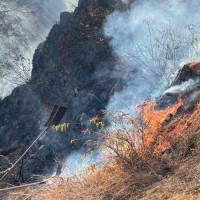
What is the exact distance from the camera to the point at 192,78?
7.70 metres

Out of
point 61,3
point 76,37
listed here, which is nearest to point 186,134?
point 76,37

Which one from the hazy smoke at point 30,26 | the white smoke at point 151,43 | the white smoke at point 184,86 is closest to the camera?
the white smoke at point 184,86

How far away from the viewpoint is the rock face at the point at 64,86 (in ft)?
38.9

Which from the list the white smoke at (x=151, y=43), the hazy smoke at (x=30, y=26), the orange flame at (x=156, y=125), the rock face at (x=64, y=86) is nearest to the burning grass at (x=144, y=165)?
the orange flame at (x=156, y=125)

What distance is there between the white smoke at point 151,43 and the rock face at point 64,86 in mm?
508

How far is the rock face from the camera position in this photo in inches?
466

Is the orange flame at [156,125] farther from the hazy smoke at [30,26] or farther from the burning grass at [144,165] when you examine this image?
the hazy smoke at [30,26]

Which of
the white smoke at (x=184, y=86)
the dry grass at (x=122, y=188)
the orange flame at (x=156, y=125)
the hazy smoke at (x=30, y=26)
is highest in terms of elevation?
the hazy smoke at (x=30, y=26)

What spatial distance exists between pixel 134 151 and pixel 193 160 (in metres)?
1.02

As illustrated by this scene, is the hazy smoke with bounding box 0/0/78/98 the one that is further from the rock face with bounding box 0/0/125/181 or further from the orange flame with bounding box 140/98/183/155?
the orange flame with bounding box 140/98/183/155

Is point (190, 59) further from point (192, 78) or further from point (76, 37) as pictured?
point (76, 37)

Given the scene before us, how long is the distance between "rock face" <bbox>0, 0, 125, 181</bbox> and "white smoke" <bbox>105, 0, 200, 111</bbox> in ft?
1.67

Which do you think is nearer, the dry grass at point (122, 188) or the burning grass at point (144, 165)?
the dry grass at point (122, 188)

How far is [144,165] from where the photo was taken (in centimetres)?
559
